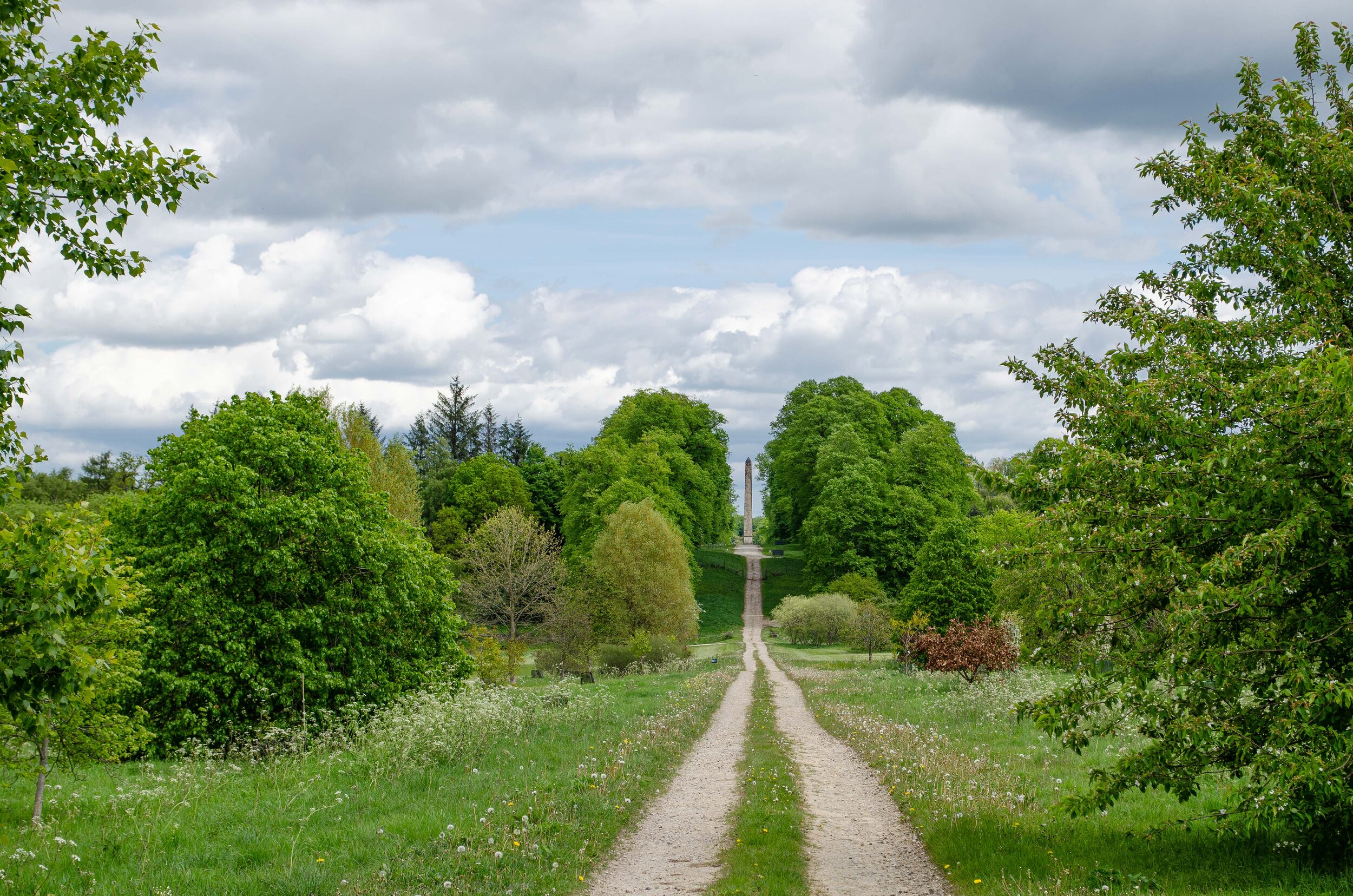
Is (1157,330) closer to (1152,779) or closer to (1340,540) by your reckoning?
(1340,540)

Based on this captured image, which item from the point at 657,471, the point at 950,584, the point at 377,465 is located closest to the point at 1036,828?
the point at 950,584

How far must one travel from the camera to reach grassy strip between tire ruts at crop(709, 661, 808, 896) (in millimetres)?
8430

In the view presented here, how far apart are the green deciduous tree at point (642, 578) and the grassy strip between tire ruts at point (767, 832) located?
28.6 meters

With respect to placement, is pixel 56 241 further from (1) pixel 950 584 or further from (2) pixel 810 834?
(1) pixel 950 584

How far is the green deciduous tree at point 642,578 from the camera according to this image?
44875mm

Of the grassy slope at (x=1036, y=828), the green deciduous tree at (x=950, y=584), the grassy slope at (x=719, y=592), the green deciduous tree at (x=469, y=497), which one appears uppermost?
the green deciduous tree at (x=469, y=497)

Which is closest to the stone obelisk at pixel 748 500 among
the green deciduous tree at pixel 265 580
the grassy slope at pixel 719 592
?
the grassy slope at pixel 719 592

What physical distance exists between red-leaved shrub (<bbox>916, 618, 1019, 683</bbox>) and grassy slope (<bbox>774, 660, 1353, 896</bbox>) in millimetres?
7041

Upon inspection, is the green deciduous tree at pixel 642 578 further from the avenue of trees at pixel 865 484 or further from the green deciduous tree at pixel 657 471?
the avenue of trees at pixel 865 484

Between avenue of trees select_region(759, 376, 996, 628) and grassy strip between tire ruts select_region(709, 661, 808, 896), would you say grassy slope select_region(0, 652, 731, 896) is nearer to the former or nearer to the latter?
grassy strip between tire ruts select_region(709, 661, 808, 896)

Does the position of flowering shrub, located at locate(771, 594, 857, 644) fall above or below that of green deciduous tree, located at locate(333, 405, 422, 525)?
below

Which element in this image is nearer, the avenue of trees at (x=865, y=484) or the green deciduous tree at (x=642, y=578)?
the green deciduous tree at (x=642, y=578)

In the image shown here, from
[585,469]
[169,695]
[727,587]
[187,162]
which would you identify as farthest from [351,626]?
[727,587]

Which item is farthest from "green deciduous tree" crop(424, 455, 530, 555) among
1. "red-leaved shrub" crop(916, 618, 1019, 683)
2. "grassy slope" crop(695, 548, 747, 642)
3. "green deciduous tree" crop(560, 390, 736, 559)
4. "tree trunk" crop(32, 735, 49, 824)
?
"tree trunk" crop(32, 735, 49, 824)
